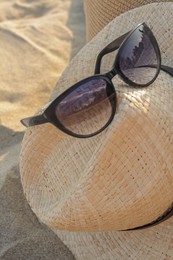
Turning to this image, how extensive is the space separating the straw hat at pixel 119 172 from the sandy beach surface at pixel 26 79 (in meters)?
0.24

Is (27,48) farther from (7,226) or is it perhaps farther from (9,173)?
(7,226)

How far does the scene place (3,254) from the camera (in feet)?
4.70

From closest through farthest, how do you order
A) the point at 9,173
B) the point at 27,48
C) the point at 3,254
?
1. the point at 3,254
2. the point at 9,173
3. the point at 27,48

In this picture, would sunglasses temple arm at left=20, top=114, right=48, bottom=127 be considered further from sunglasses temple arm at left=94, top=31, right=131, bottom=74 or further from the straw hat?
sunglasses temple arm at left=94, top=31, right=131, bottom=74

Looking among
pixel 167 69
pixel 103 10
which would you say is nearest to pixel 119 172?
pixel 167 69

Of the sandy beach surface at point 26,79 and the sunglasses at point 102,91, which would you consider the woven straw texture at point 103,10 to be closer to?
the sandy beach surface at point 26,79

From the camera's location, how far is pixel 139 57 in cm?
107

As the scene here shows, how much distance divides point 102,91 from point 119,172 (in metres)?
0.17

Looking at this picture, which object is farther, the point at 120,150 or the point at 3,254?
the point at 3,254

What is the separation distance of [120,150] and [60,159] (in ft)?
0.85

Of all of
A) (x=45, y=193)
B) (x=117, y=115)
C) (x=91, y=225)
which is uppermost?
(x=117, y=115)

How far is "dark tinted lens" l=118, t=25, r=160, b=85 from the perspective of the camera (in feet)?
3.42

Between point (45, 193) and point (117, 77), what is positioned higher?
point (117, 77)

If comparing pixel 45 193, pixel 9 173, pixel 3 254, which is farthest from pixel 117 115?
pixel 9 173
